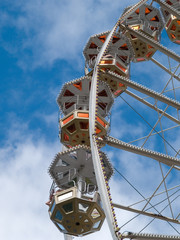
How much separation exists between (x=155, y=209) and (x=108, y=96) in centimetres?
510

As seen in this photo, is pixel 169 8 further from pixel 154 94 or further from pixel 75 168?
pixel 75 168

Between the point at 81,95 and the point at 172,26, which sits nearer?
the point at 81,95

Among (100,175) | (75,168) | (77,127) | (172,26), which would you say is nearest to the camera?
(100,175)

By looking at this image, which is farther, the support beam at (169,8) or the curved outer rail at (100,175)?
the support beam at (169,8)

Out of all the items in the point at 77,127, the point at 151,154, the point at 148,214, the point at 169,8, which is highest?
the point at 169,8

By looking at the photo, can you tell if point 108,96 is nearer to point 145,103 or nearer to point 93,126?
point 145,103

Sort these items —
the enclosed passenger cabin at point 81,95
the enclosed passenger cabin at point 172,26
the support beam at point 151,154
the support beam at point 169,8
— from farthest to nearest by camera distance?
the enclosed passenger cabin at point 172,26, the support beam at point 169,8, the enclosed passenger cabin at point 81,95, the support beam at point 151,154

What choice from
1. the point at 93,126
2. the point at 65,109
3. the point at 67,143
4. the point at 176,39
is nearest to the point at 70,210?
the point at 93,126

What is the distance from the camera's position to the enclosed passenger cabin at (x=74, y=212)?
39.1 ft

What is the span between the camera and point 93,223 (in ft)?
40.3

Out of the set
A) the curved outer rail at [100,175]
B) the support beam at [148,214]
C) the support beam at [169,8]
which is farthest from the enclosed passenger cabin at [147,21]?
the support beam at [148,214]

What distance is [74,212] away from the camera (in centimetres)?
1188

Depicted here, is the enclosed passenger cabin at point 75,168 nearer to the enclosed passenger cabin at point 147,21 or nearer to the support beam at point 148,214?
the support beam at point 148,214

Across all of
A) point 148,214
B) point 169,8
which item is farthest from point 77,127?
point 169,8
